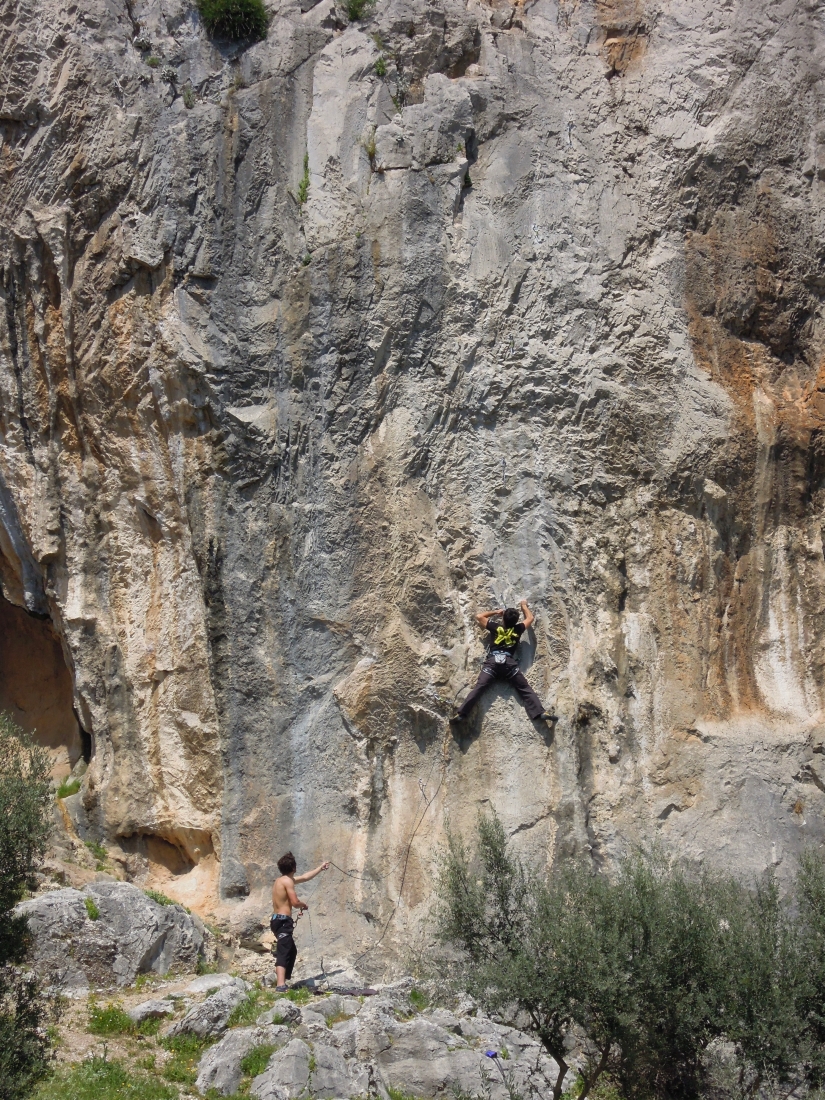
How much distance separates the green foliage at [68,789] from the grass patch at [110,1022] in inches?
159

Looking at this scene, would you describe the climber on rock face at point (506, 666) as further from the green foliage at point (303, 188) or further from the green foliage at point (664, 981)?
the green foliage at point (303, 188)

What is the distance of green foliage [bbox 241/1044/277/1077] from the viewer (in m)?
8.53

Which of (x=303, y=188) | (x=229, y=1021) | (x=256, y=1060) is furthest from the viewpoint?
(x=303, y=188)

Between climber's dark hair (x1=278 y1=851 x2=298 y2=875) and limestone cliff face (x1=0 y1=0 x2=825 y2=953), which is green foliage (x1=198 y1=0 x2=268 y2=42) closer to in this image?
limestone cliff face (x1=0 y1=0 x2=825 y2=953)

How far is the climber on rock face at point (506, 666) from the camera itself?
11508 millimetres

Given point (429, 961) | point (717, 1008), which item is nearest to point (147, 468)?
point (429, 961)

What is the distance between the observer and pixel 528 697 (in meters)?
11.5

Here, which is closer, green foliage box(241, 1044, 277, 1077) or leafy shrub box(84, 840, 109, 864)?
green foliage box(241, 1044, 277, 1077)

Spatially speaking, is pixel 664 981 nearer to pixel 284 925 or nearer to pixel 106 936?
pixel 284 925

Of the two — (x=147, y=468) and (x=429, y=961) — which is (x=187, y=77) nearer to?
(x=147, y=468)

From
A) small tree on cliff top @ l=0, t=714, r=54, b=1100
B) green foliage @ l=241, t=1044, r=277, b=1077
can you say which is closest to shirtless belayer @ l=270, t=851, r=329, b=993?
green foliage @ l=241, t=1044, r=277, b=1077

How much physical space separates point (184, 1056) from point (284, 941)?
1557mm

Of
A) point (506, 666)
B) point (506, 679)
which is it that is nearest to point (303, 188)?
point (506, 666)

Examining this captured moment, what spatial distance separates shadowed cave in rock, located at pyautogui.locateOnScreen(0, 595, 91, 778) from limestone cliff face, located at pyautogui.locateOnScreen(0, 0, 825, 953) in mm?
2550
